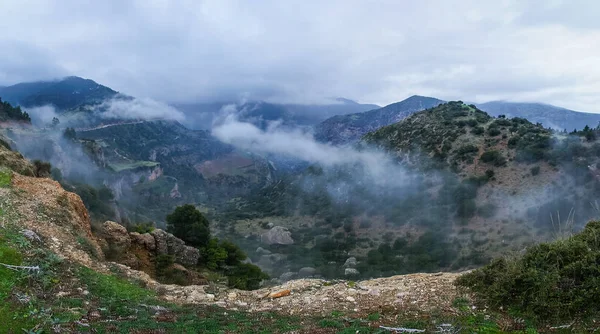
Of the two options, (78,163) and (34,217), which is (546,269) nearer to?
(34,217)

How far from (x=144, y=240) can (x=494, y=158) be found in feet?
164

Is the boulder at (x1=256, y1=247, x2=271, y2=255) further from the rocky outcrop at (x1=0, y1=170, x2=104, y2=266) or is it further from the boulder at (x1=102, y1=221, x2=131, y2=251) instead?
the rocky outcrop at (x1=0, y1=170, x2=104, y2=266)

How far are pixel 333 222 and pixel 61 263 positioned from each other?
195 ft

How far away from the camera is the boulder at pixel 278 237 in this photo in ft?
220

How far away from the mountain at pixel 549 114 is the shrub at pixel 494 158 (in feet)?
206

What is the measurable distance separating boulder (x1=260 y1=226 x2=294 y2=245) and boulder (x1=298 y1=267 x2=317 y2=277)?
1836 centimetres

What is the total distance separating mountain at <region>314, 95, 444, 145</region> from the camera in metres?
143

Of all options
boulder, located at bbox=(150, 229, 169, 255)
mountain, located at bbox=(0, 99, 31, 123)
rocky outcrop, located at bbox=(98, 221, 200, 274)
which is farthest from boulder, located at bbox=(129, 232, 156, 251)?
mountain, located at bbox=(0, 99, 31, 123)

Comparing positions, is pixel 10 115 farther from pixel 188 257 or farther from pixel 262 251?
pixel 188 257

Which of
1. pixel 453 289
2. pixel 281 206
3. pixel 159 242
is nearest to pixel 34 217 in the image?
pixel 159 242

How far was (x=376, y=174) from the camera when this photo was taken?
7562 cm

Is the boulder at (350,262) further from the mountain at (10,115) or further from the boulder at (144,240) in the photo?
the mountain at (10,115)

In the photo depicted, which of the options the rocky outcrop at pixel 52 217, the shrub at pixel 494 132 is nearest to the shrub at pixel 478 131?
the shrub at pixel 494 132

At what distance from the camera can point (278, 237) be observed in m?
67.9
